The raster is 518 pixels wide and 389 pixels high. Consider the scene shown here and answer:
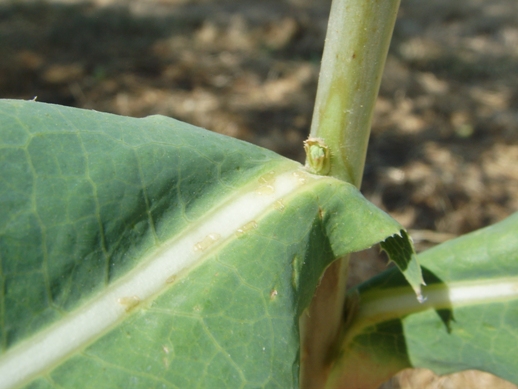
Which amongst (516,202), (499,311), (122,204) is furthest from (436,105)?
(122,204)

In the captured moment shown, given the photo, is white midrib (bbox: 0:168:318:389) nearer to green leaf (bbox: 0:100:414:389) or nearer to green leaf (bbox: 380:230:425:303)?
green leaf (bbox: 0:100:414:389)

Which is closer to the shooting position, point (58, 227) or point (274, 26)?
point (58, 227)

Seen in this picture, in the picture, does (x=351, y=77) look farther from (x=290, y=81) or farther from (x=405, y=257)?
(x=290, y=81)

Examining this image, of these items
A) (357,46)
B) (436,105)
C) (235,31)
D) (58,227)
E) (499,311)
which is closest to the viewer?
(58,227)

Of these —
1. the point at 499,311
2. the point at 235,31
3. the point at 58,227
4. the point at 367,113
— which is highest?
the point at 367,113

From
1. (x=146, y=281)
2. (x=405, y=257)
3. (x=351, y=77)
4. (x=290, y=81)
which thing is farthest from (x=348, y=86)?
Result: (x=290, y=81)

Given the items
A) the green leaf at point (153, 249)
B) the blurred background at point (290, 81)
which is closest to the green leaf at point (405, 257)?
the green leaf at point (153, 249)

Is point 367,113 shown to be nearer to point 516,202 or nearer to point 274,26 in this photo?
point 516,202
